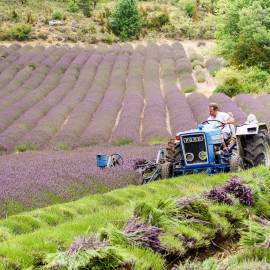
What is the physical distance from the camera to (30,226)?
23.9 feet

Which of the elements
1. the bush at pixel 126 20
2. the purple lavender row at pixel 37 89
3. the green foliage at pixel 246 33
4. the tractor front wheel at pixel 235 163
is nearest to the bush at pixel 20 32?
the bush at pixel 126 20

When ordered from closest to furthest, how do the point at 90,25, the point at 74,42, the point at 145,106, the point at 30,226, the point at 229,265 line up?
the point at 229,265
the point at 30,226
the point at 145,106
the point at 74,42
the point at 90,25

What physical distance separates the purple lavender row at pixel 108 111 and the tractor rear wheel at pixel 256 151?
7616mm

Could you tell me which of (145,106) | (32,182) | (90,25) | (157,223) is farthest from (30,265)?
(90,25)

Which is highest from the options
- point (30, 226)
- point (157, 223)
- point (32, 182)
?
point (157, 223)

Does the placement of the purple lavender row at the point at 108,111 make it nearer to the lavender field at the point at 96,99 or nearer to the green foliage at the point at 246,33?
the lavender field at the point at 96,99

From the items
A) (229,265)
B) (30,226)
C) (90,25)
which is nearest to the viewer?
(229,265)

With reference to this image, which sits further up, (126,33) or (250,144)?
(250,144)

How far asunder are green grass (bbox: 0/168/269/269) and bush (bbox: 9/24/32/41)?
37.3 m

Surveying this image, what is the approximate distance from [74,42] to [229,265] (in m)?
42.5

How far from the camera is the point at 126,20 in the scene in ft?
161

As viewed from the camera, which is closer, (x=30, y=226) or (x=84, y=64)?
(x=30, y=226)

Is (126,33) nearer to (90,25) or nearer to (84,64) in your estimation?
(90,25)

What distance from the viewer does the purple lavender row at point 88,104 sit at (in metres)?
18.8
